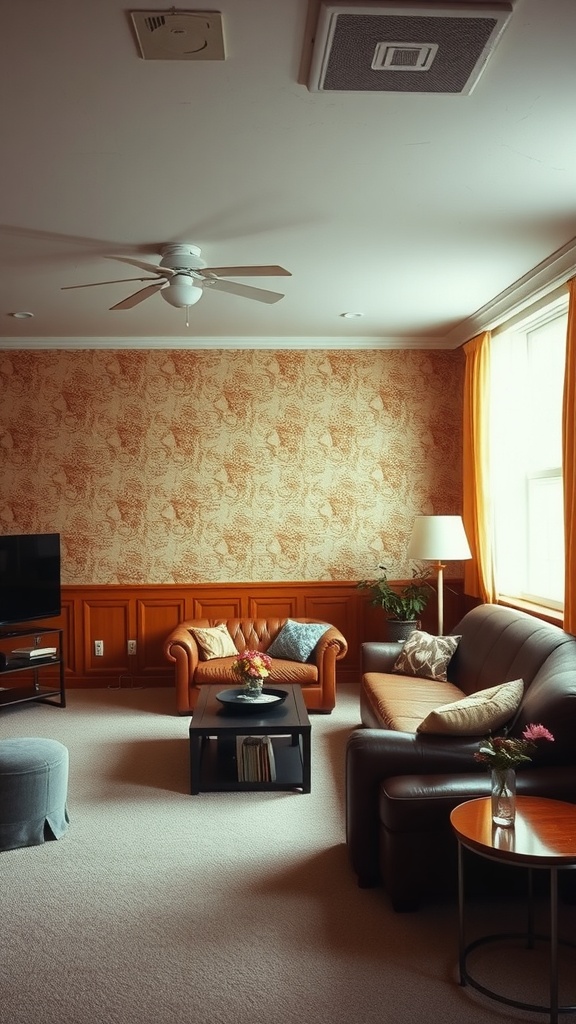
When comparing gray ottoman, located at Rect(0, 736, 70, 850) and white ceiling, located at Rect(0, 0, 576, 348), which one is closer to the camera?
white ceiling, located at Rect(0, 0, 576, 348)

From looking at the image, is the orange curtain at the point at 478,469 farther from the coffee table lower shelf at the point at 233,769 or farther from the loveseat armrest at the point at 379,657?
the coffee table lower shelf at the point at 233,769

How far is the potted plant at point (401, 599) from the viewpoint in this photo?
6.55m

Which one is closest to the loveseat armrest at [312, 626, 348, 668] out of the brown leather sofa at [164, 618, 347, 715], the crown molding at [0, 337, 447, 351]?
the brown leather sofa at [164, 618, 347, 715]

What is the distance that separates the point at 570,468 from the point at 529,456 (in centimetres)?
138

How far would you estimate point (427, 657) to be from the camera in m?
5.35

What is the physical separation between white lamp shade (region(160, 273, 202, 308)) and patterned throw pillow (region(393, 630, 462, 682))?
264 cm

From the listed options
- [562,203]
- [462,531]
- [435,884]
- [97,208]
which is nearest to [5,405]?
[97,208]

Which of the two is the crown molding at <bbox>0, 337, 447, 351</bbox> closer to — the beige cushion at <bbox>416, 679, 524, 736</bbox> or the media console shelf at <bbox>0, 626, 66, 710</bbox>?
the media console shelf at <bbox>0, 626, 66, 710</bbox>

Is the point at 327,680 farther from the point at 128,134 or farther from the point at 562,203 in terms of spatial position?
the point at 128,134

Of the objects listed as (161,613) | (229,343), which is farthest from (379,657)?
(229,343)

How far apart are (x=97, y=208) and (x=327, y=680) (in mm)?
3630

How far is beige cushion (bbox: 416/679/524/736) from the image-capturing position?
11.1 ft

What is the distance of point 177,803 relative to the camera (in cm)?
434

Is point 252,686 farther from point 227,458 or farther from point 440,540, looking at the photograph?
point 227,458
